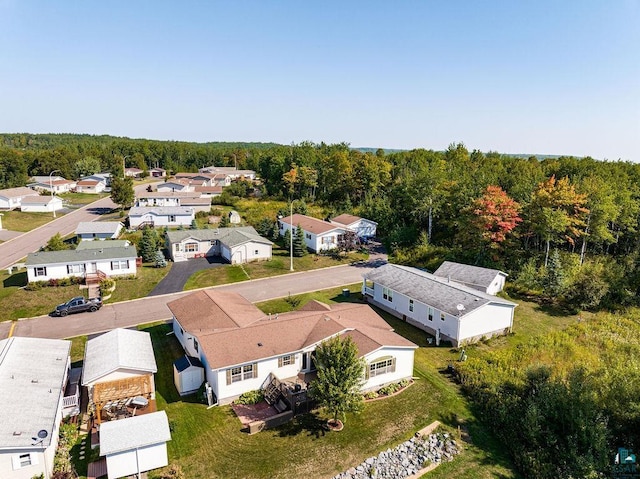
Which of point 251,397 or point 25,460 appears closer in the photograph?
point 25,460

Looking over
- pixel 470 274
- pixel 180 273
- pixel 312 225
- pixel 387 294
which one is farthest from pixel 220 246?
pixel 470 274

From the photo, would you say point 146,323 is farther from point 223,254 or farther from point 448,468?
point 448,468

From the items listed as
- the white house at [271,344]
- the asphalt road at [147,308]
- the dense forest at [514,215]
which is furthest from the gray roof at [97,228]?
the dense forest at [514,215]

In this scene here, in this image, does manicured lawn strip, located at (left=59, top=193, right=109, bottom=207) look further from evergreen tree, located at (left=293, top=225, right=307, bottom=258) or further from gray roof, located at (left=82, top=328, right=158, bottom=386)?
gray roof, located at (left=82, top=328, right=158, bottom=386)

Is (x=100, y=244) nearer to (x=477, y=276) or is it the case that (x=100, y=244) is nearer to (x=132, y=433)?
(x=132, y=433)

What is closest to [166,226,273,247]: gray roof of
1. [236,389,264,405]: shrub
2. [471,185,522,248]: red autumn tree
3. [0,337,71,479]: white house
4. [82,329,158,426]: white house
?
[471,185,522,248]: red autumn tree

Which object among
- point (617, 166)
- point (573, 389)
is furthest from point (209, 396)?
point (617, 166)
